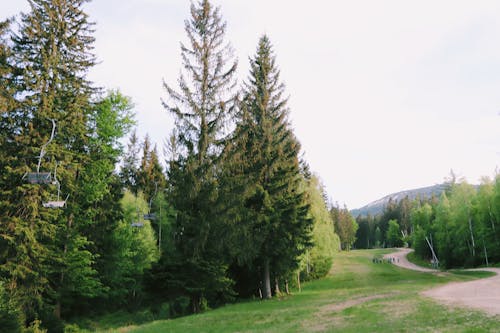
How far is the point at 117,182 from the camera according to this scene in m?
28.4

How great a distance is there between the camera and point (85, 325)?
24.0 metres

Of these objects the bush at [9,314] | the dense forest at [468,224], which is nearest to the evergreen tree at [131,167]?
the bush at [9,314]

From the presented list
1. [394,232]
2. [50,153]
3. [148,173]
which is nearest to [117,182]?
[50,153]

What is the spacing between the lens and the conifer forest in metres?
17.5

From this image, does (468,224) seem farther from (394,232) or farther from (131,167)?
(394,232)

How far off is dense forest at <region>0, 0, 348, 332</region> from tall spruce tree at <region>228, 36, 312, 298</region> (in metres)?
0.09

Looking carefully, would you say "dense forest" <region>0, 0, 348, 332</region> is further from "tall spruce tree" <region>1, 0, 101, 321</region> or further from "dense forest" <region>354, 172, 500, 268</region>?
"dense forest" <region>354, 172, 500, 268</region>

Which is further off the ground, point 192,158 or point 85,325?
point 192,158

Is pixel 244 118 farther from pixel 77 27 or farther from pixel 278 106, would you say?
pixel 77 27

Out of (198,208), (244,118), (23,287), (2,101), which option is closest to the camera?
(2,101)

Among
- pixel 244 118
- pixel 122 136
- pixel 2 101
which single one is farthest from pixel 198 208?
pixel 2 101

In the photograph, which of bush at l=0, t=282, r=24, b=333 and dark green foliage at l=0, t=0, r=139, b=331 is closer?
bush at l=0, t=282, r=24, b=333

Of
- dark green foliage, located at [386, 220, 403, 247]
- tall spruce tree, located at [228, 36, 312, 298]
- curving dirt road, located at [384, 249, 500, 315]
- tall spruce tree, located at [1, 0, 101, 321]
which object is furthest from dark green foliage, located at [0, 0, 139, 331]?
dark green foliage, located at [386, 220, 403, 247]

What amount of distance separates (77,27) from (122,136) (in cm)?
720
